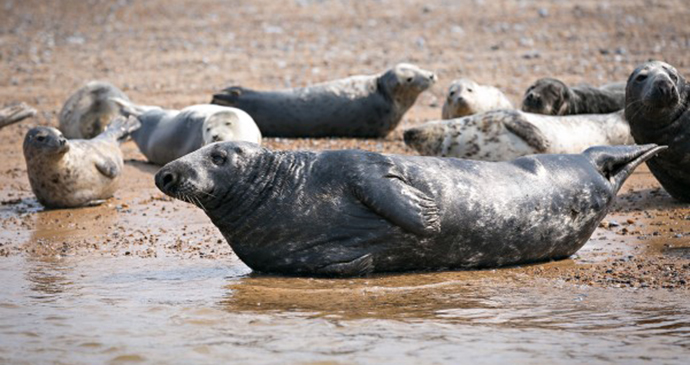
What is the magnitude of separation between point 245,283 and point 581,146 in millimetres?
3932

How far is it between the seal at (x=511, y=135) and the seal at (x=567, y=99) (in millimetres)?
801

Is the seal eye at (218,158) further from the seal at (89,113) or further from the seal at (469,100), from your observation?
the seal at (89,113)

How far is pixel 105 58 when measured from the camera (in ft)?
51.5

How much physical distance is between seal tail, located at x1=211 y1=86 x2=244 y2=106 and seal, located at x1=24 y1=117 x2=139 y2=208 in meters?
2.78

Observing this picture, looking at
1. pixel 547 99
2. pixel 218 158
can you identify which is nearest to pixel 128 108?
pixel 547 99

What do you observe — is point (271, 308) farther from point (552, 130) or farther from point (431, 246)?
point (552, 130)

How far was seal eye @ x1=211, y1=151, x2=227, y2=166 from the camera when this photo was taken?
588cm

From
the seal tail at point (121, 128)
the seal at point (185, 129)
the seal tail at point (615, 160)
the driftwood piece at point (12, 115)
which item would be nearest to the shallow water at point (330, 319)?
the seal tail at point (615, 160)

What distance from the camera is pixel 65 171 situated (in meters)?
8.25

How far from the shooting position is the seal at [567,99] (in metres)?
9.84

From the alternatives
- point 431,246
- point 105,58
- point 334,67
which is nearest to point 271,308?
point 431,246

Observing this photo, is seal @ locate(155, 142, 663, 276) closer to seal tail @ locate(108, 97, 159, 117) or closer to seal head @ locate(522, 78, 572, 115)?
seal head @ locate(522, 78, 572, 115)

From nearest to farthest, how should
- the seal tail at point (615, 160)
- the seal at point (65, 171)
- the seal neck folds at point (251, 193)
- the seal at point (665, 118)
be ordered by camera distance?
the seal neck folds at point (251, 193)
the seal tail at point (615, 160)
the seal at point (665, 118)
the seal at point (65, 171)

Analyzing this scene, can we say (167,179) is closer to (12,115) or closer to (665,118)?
(665,118)
